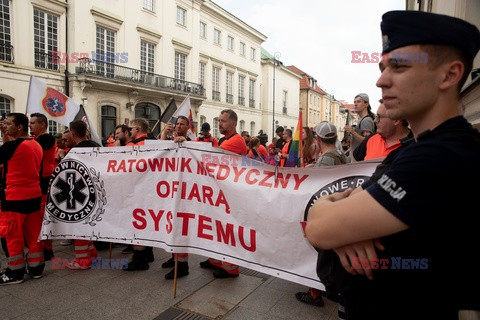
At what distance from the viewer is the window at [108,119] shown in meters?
20.6

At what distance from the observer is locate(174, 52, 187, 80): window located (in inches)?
1067

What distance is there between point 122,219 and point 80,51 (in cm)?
1856

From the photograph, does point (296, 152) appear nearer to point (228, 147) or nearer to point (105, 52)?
point (228, 147)

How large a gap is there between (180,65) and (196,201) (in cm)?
2569

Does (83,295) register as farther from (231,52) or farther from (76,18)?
(231,52)

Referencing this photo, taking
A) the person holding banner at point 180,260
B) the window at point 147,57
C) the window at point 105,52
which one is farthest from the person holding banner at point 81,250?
the window at point 147,57

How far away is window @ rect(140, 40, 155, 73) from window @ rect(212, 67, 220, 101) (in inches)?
313

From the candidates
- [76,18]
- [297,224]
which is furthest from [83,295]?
[76,18]

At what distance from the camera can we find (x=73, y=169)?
4.50 m

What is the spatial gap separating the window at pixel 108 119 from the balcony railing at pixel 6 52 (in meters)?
5.59

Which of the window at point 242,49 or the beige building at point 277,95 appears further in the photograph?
the beige building at point 277,95

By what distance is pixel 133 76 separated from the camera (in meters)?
22.6

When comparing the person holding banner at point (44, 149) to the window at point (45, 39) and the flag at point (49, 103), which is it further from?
the window at point (45, 39)

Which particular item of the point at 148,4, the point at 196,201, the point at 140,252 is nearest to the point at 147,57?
the point at 148,4
